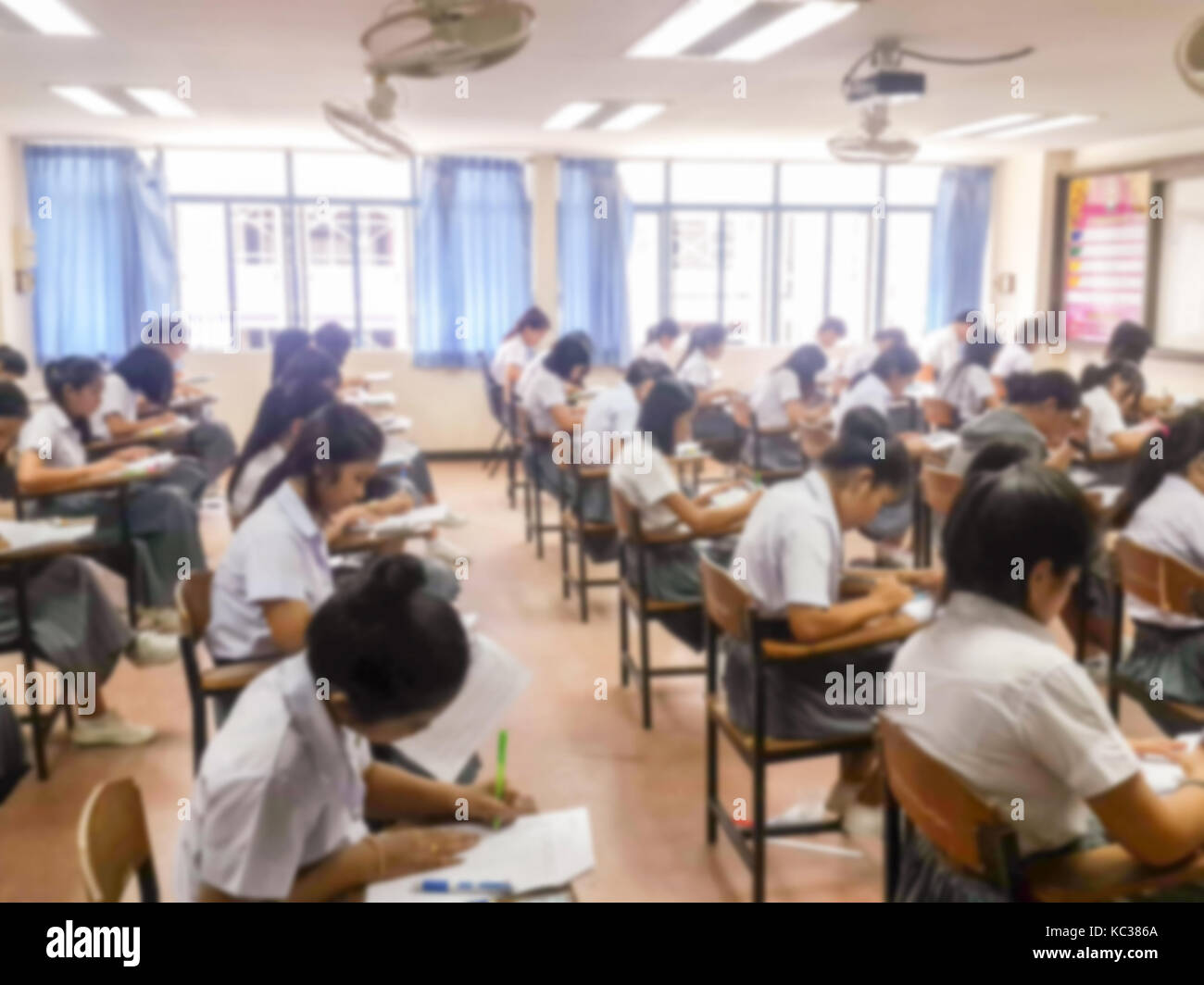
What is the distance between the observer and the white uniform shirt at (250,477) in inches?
136

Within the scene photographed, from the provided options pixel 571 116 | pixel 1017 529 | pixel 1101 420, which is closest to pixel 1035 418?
pixel 1101 420

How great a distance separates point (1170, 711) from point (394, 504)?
2.23m

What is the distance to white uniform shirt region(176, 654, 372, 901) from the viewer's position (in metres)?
1.37

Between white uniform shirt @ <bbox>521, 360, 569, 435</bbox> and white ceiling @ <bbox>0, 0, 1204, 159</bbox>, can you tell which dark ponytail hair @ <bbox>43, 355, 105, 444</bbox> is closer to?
white ceiling @ <bbox>0, 0, 1204, 159</bbox>

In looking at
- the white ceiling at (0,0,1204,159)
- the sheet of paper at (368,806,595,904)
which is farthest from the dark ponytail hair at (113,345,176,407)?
the sheet of paper at (368,806,595,904)

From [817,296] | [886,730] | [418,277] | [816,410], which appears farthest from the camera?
[817,296]

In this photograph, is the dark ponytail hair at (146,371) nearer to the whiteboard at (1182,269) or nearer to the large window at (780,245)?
the large window at (780,245)

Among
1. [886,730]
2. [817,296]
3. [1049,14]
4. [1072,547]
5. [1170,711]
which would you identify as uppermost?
[1049,14]

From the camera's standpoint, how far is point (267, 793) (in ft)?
4.50

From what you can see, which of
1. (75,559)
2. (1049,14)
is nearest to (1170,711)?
(1049,14)

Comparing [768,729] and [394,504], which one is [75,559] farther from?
[768,729]

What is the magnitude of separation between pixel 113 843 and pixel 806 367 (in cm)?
525

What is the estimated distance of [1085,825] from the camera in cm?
157

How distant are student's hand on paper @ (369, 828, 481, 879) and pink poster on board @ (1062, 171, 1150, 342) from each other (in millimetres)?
7626
